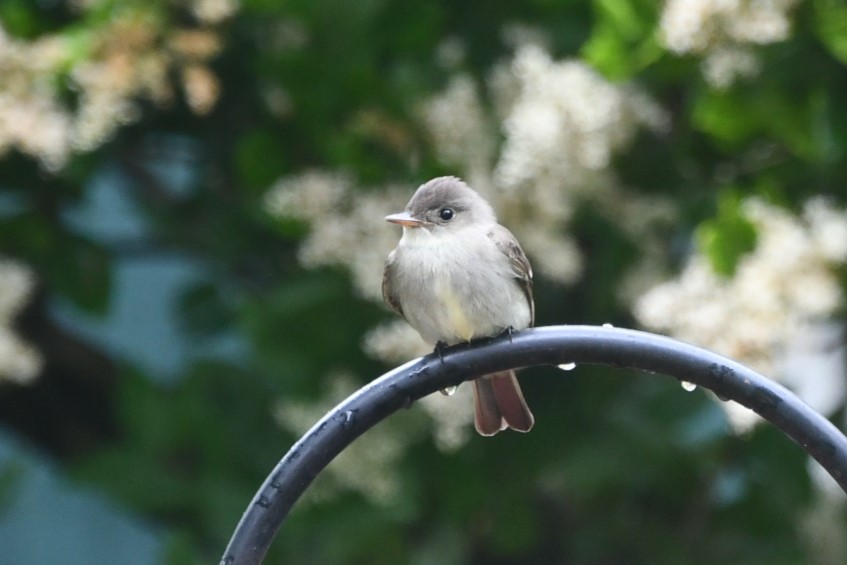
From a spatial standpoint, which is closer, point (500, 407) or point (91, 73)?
point (500, 407)

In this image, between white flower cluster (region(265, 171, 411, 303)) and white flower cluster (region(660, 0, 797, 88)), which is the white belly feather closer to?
white flower cluster (region(265, 171, 411, 303))

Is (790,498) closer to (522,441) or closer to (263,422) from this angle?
(522,441)

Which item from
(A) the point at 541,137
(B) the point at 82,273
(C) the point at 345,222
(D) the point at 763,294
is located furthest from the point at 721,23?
(B) the point at 82,273

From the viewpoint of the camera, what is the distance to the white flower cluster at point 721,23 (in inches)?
119

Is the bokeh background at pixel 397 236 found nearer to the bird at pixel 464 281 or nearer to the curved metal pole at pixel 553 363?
the bird at pixel 464 281

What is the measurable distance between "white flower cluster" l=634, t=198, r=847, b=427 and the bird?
0.39m

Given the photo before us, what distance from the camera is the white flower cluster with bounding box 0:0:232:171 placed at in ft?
10.8

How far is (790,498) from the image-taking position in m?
4.04

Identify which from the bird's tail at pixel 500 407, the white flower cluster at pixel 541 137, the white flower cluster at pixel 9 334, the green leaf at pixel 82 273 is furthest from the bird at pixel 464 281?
the green leaf at pixel 82 273

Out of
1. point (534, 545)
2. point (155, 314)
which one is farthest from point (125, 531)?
point (534, 545)

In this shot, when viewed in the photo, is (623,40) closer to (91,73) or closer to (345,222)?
(345,222)

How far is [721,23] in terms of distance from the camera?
10.2 feet

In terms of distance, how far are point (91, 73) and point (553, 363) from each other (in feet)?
5.85

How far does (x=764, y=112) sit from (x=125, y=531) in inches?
140
